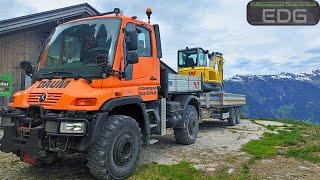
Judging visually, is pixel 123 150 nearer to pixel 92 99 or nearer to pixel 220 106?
pixel 92 99

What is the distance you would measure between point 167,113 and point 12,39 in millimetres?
8633

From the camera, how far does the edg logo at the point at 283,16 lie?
423cm

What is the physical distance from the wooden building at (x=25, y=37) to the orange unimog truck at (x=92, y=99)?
7113 millimetres

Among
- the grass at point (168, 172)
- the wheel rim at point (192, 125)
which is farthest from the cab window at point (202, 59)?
the grass at point (168, 172)

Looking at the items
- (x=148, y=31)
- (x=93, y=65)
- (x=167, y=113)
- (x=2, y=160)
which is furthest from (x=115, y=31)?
(x=2, y=160)

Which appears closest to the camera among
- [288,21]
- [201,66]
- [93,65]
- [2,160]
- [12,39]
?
[288,21]

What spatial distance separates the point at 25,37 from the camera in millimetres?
15914

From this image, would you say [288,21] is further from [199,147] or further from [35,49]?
[35,49]

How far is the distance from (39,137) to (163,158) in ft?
11.3

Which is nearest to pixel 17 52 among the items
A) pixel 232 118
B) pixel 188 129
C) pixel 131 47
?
pixel 188 129

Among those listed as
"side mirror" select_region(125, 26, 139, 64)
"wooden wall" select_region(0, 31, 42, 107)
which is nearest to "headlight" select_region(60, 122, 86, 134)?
"side mirror" select_region(125, 26, 139, 64)

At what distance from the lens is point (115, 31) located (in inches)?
298

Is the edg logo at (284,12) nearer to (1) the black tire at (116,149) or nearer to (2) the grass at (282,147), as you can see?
(1) the black tire at (116,149)

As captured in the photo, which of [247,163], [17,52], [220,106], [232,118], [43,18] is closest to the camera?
[247,163]
